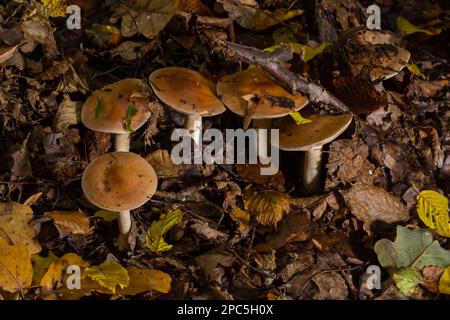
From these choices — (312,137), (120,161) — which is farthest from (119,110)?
(312,137)

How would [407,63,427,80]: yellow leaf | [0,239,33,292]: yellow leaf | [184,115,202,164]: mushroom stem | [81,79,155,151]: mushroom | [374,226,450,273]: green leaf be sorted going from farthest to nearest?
[407,63,427,80]: yellow leaf < [184,115,202,164]: mushroom stem < [81,79,155,151]: mushroom < [374,226,450,273]: green leaf < [0,239,33,292]: yellow leaf

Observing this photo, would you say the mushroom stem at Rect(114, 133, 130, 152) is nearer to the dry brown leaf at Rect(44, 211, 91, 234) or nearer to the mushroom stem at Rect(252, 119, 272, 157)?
the dry brown leaf at Rect(44, 211, 91, 234)

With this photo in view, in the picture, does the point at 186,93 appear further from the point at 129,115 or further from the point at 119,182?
the point at 119,182

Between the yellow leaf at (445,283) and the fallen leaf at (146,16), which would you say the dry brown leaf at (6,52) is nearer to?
the fallen leaf at (146,16)

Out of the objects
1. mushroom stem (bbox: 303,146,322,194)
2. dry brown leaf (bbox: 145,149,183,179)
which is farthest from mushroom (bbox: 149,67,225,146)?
mushroom stem (bbox: 303,146,322,194)

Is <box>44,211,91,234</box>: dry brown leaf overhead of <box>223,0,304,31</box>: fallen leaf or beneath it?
beneath

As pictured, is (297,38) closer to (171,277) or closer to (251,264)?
(251,264)
